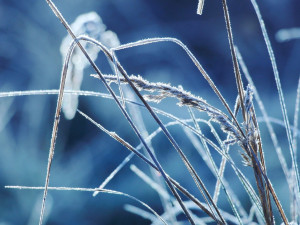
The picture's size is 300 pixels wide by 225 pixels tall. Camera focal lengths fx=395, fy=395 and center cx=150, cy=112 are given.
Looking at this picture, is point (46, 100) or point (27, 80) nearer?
point (46, 100)

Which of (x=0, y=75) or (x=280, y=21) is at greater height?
(x=280, y=21)

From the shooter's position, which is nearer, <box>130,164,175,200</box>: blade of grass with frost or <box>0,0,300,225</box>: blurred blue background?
<box>130,164,175,200</box>: blade of grass with frost

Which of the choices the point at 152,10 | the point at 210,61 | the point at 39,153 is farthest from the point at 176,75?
the point at 39,153

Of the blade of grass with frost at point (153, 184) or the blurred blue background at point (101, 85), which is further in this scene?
the blurred blue background at point (101, 85)

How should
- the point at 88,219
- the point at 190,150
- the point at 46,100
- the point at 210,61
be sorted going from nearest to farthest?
the point at 88,219
the point at 190,150
the point at 46,100
the point at 210,61

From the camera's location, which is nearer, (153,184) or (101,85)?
(153,184)

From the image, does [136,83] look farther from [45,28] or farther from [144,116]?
[45,28]

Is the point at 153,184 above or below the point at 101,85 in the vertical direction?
below

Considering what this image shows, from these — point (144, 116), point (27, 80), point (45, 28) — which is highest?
point (45, 28)
